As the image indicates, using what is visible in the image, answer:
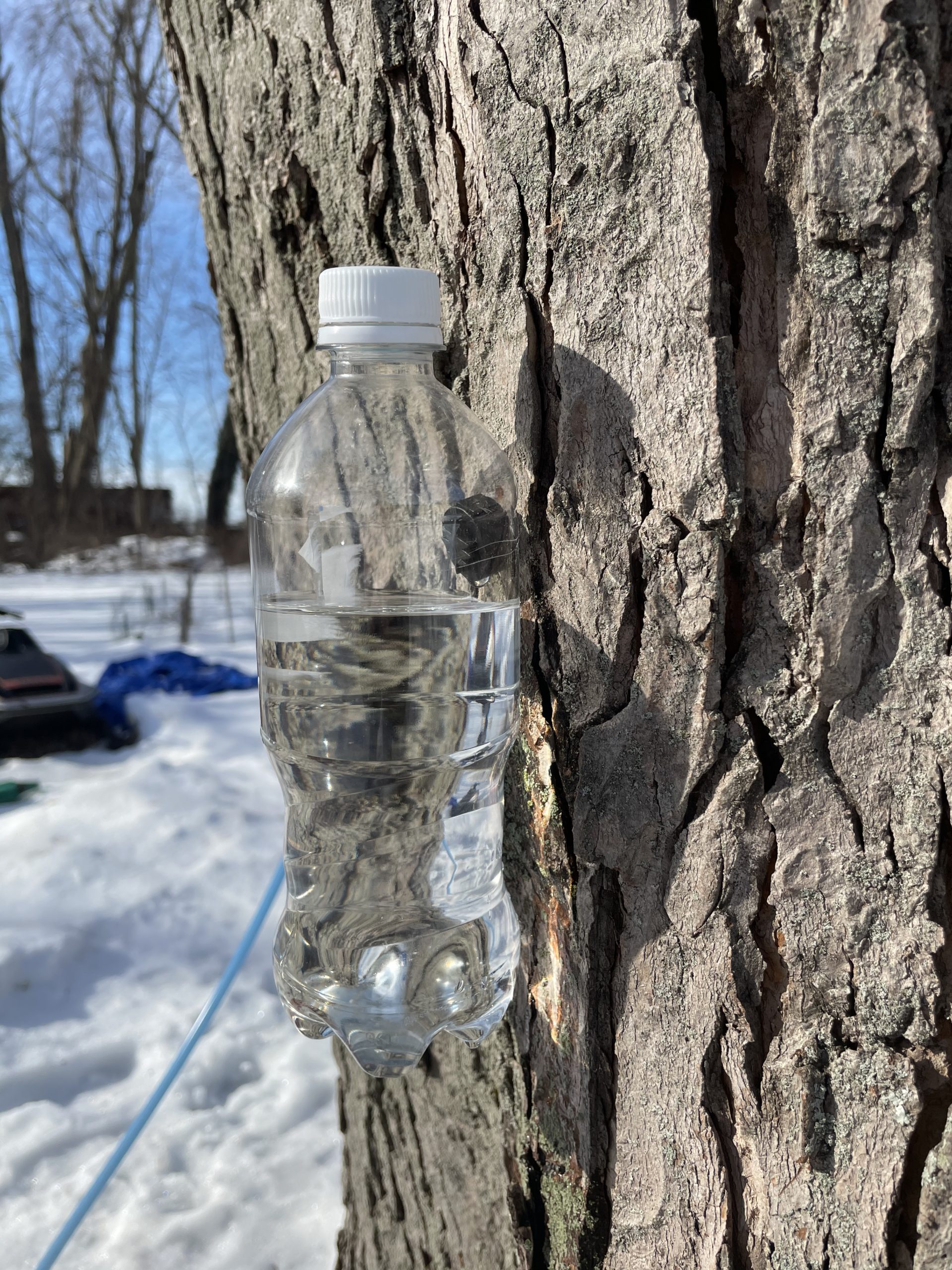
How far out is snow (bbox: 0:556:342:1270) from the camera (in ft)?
6.45

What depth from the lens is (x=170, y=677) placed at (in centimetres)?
637

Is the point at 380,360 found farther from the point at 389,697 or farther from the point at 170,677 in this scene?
the point at 170,677

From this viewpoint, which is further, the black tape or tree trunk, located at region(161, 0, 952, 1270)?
the black tape

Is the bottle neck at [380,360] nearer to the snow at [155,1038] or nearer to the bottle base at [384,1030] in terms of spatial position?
the bottle base at [384,1030]

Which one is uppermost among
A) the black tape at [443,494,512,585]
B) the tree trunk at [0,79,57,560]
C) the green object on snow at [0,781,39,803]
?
the tree trunk at [0,79,57,560]

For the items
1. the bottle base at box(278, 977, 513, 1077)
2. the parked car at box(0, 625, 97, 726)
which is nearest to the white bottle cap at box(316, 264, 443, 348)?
the bottle base at box(278, 977, 513, 1077)

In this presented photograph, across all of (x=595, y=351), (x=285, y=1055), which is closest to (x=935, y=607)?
(x=595, y=351)

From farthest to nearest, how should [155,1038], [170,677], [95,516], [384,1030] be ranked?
[95,516] → [170,677] → [155,1038] → [384,1030]

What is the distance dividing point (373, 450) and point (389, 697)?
12.8 inches

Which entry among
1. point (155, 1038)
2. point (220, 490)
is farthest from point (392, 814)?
point (220, 490)

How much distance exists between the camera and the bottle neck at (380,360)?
103 cm

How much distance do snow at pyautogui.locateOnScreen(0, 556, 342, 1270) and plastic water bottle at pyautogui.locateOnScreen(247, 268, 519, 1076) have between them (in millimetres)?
1151

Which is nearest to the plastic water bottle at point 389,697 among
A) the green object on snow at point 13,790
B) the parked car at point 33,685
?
the green object on snow at point 13,790

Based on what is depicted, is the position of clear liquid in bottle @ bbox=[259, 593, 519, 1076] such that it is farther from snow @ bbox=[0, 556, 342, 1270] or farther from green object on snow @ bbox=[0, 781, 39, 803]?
green object on snow @ bbox=[0, 781, 39, 803]
